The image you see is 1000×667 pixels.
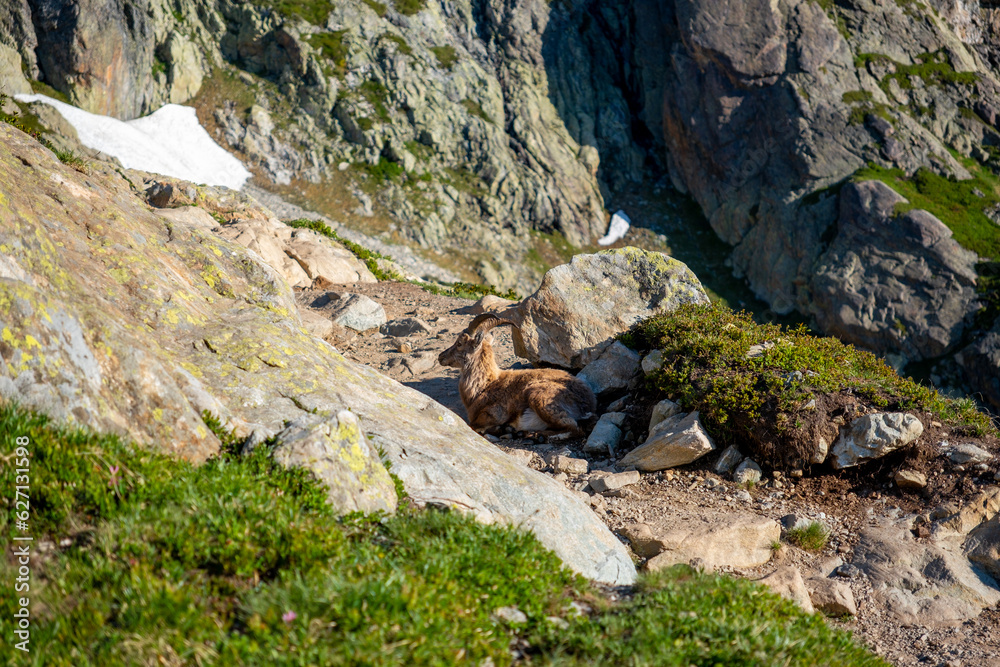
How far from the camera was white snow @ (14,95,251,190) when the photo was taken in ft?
134

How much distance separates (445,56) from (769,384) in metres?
55.6

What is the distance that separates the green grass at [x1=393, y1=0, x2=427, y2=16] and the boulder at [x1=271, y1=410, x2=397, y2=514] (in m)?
59.4

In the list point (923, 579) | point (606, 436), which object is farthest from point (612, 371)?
point (923, 579)

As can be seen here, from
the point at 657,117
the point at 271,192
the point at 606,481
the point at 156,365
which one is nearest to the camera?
the point at 156,365

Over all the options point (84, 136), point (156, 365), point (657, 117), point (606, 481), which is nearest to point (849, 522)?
point (606, 481)

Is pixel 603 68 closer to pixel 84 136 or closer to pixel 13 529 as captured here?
pixel 84 136

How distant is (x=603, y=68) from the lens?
2589 inches

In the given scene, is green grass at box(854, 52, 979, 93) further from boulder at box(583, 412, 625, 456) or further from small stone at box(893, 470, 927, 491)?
small stone at box(893, 470, 927, 491)

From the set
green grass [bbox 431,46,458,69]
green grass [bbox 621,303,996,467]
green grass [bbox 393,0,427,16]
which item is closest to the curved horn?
green grass [bbox 621,303,996,467]

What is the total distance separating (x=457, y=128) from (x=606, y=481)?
50.9 meters

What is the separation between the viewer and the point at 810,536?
683 centimetres

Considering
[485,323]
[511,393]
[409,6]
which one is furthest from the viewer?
[409,6]

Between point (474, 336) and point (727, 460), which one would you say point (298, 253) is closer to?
point (474, 336)

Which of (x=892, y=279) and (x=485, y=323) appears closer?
(x=485, y=323)
